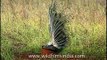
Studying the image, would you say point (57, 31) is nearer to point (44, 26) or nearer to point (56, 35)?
point (56, 35)

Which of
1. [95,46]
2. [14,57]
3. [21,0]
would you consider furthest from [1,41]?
[95,46]

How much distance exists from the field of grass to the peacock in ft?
0.29

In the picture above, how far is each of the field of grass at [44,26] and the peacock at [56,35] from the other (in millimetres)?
89

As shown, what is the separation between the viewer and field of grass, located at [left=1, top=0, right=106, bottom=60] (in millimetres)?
8469

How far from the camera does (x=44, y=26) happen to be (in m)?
8.67

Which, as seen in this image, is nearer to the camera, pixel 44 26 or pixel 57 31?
pixel 57 31

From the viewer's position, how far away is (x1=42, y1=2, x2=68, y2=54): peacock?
8.38 meters

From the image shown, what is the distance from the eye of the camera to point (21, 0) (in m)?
9.09

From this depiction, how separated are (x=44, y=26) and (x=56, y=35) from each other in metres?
0.35

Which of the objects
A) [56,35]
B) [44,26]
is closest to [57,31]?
[56,35]

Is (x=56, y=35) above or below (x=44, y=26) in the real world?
below

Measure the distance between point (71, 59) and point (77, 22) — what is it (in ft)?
2.39

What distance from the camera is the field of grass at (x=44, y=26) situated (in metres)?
8.47

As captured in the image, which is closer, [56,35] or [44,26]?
[56,35]
